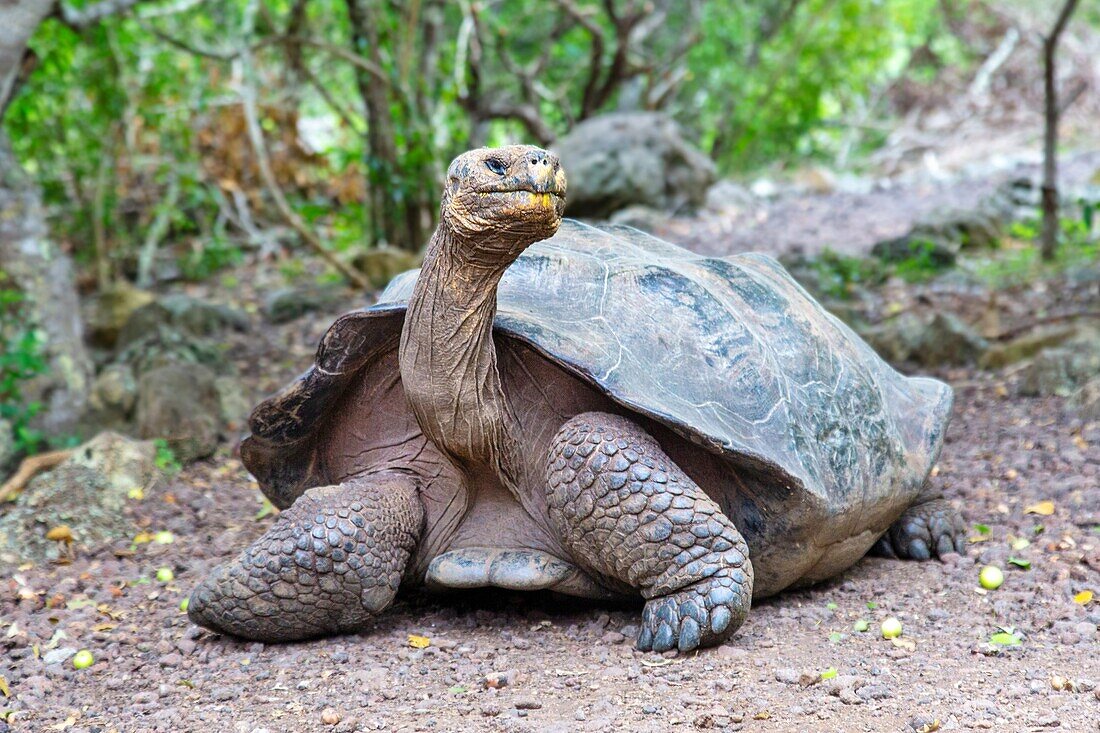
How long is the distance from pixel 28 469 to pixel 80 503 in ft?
2.00

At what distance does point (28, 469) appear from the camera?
453 cm

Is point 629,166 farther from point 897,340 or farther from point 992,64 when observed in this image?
point 992,64

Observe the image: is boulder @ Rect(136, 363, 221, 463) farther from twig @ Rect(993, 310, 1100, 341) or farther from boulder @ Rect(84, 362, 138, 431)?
twig @ Rect(993, 310, 1100, 341)

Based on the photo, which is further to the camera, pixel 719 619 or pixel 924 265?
pixel 924 265

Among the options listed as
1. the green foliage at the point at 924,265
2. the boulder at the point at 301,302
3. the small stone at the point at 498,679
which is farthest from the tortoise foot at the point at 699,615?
the green foliage at the point at 924,265

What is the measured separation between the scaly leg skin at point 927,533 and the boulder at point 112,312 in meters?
4.93

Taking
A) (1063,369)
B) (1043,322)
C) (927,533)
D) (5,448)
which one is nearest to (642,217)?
(1043,322)

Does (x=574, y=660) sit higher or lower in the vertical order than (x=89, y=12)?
lower

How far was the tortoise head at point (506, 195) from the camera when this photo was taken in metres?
2.47

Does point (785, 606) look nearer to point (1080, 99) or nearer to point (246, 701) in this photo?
point (246, 701)

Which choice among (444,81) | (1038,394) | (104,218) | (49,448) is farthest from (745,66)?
(49,448)

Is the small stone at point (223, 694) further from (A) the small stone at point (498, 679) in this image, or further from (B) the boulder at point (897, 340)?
(B) the boulder at point (897, 340)

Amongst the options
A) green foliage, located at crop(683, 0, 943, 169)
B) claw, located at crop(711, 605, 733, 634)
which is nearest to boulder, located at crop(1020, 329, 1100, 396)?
claw, located at crop(711, 605, 733, 634)

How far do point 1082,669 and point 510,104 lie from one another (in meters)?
8.07
